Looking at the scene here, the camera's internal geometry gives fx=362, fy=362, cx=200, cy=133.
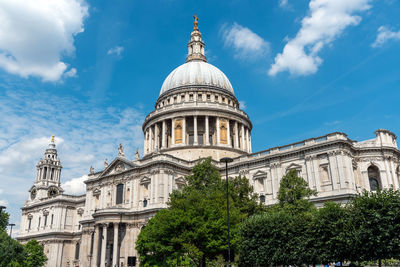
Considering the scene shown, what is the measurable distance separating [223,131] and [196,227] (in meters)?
34.9

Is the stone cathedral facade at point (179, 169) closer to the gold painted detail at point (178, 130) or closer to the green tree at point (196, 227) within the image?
the gold painted detail at point (178, 130)

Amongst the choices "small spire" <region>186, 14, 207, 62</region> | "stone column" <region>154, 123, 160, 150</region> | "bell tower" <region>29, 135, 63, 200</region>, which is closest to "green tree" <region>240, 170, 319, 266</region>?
"stone column" <region>154, 123, 160, 150</region>

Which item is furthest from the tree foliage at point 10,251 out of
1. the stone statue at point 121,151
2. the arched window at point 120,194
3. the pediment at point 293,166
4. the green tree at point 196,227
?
the pediment at point 293,166

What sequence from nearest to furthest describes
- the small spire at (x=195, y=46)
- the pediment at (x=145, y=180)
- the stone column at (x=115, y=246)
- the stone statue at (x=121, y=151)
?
the stone column at (x=115, y=246) < the pediment at (x=145, y=180) < the stone statue at (x=121, y=151) < the small spire at (x=195, y=46)

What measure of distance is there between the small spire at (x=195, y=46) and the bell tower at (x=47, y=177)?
139ft

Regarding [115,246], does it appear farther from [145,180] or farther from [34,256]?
[34,256]

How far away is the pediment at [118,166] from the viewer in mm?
57225

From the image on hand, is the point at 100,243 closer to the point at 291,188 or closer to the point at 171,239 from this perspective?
the point at 171,239

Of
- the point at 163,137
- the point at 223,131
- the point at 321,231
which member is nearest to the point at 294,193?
the point at 321,231

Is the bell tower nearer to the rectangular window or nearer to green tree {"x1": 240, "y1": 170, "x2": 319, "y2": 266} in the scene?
the rectangular window

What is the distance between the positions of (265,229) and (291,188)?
21.0 feet

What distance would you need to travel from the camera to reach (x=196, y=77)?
248 ft

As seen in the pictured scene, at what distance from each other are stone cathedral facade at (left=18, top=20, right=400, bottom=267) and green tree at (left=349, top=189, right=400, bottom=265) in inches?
157

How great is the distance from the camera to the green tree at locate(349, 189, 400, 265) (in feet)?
82.9
